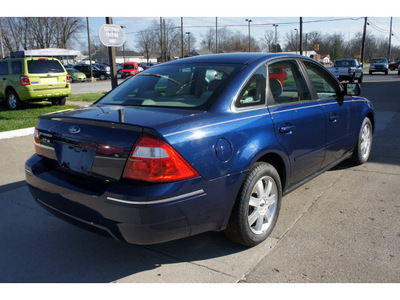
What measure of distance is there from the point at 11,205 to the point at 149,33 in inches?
3979

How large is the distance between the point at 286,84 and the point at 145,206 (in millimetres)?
2085

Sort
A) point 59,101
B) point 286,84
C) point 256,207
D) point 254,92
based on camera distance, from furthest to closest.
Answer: point 59,101 < point 286,84 < point 254,92 < point 256,207

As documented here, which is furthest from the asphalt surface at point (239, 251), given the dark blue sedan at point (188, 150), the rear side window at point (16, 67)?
the rear side window at point (16, 67)

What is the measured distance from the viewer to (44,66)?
37.9ft

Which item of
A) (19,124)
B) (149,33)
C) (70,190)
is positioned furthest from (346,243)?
(149,33)

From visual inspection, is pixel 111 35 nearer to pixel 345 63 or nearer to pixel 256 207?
pixel 256 207

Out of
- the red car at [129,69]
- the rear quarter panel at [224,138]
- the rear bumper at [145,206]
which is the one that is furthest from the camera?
the red car at [129,69]

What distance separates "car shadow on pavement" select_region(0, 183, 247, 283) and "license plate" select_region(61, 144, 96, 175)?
775 mm

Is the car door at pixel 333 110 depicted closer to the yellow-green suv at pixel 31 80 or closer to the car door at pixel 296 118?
the car door at pixel 296 118

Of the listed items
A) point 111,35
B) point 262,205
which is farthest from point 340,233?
point 111,35

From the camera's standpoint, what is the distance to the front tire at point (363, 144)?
4.90m

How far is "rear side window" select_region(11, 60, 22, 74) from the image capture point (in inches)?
444

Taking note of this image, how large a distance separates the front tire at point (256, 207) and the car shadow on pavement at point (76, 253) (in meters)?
0.18

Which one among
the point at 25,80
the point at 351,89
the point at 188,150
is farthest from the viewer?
the point at 25,80
